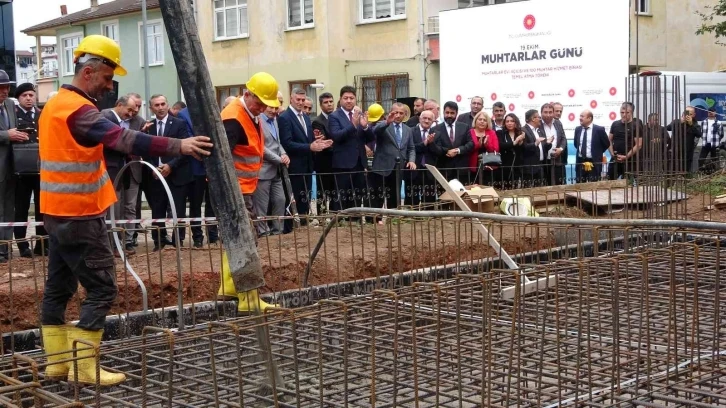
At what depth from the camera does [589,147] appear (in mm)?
15961

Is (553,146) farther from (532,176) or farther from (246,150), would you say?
(246,150)

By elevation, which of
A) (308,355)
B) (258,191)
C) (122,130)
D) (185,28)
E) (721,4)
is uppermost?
(721,4)

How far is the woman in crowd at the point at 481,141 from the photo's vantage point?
13.8 meters

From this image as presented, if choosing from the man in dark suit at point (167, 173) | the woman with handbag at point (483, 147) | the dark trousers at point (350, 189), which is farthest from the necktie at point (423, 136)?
the man in dark suit at point (167, 173)

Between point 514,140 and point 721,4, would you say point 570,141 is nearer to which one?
point 514,140

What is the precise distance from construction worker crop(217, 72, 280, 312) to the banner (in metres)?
13.2

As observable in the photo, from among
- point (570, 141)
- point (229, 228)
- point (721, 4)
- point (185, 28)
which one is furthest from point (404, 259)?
point (721, 4)

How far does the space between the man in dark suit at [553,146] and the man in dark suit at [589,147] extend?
0.37 metres

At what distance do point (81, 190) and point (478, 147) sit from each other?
8.60 m

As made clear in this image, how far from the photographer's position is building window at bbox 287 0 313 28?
32219 millimetres

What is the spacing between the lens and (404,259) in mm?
9484

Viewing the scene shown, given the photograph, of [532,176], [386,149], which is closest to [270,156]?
[386,149]

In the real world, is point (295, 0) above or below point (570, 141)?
above

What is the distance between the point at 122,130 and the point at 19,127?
211 inches
